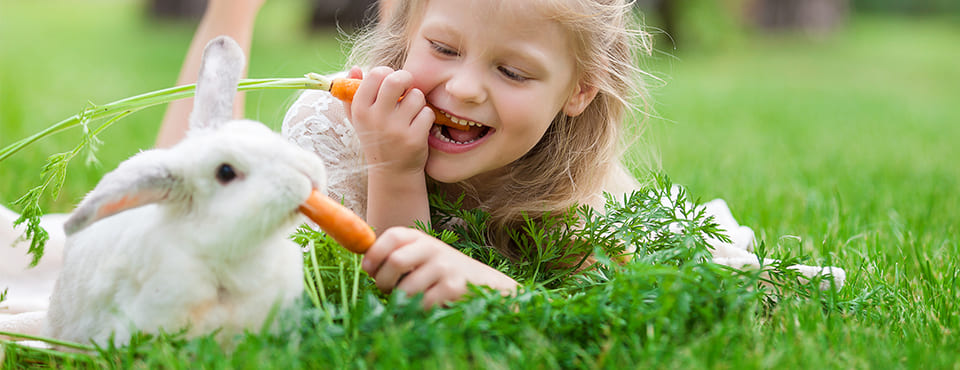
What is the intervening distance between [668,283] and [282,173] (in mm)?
777

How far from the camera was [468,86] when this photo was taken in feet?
7.18

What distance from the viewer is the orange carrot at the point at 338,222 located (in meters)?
1.58

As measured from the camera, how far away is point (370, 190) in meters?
2.36

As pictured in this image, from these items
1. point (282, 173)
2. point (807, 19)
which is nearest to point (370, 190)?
point (282, 173)

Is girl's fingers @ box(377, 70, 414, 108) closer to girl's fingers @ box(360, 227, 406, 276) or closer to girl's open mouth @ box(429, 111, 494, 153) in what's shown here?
girl's open mouth @ box(429, 111, 494, 153)

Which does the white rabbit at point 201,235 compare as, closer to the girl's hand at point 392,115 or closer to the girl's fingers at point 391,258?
the girl's fingers at point 391,258

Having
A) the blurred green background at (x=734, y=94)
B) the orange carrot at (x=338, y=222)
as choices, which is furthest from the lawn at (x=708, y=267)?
the orange carrot at (x=338, y=222)

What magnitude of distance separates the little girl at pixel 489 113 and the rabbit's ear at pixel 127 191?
61 centimetres

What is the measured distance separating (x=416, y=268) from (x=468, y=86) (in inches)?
24.5

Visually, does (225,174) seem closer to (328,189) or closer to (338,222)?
(338,222)

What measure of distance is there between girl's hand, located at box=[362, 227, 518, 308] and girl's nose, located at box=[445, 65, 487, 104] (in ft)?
1.75

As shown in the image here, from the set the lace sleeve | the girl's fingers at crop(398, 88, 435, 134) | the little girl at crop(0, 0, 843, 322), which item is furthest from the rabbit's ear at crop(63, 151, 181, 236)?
the lace sleeve

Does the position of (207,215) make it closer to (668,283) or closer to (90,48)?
(668,283)

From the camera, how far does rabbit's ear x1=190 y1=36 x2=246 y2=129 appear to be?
5.39 feet
